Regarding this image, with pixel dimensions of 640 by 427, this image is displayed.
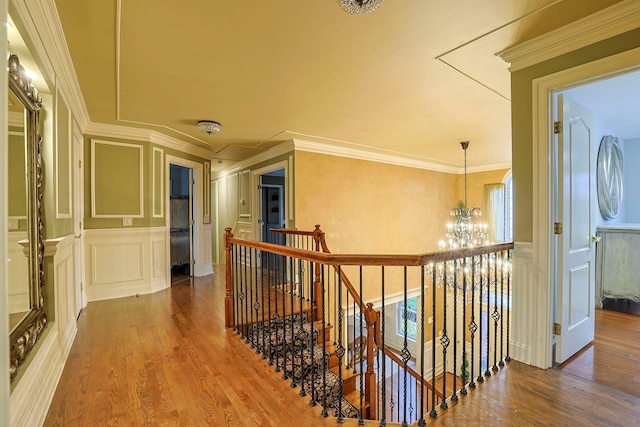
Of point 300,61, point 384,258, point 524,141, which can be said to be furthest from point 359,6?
point 524,141

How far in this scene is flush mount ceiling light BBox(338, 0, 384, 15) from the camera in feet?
5.40

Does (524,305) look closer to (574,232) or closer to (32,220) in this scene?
(574,232)

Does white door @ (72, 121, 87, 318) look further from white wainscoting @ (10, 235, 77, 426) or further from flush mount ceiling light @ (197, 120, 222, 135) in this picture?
flush mount ceiling light @ (197, 120, 222, 135)

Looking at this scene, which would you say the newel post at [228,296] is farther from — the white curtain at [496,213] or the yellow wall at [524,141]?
the white curtain at [496,213]

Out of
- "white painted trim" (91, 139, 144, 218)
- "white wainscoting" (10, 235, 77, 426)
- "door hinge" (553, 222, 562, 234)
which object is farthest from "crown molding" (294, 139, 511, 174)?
"door hinge" (553, 222, 562, 234)

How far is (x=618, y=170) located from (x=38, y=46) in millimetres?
6049

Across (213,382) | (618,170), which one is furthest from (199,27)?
(618,170)

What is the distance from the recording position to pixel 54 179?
84.0 inches

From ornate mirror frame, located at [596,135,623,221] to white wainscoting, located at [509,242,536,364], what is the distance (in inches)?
90.9

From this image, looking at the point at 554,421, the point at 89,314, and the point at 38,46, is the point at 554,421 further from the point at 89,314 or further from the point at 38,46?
the point at 89,314

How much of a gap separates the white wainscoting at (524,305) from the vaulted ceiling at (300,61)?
154cm

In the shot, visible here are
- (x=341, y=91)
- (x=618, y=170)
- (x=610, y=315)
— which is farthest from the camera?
(x=618, y=170)

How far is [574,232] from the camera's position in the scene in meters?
2.29

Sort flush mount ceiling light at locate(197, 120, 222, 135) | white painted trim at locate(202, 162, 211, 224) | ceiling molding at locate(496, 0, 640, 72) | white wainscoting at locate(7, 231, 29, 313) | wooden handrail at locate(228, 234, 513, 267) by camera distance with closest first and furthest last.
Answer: white wainscoting at locate(7, 231, 29, 313) < wooden handrail at locate(228, 234, 513, 267) < ceiling molding at locate(496, 0, 640, 72) < flush mount ceiling light at locate(197, 120, 222, 135) < white painted trim at locate(202, 162, 211, 224)
